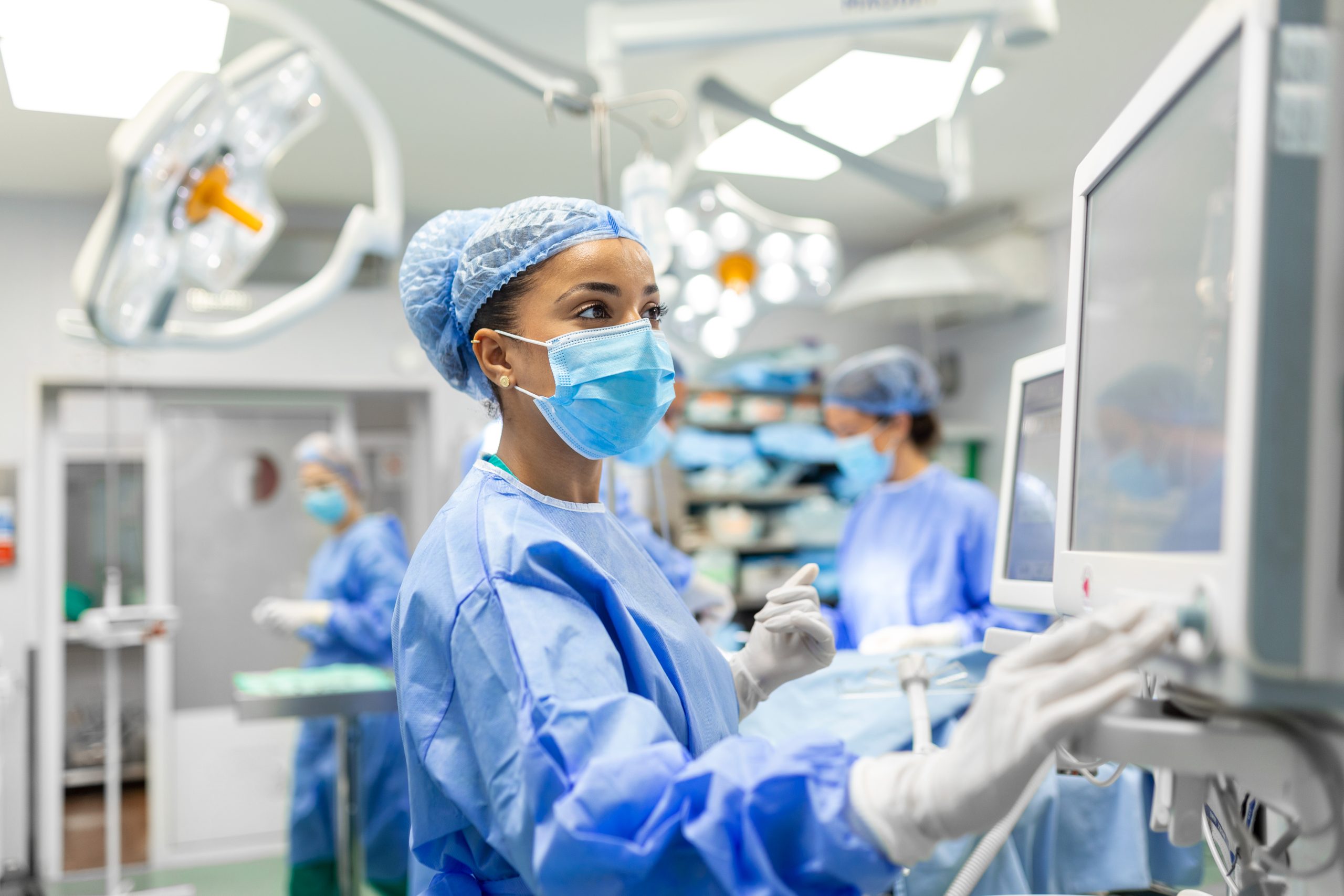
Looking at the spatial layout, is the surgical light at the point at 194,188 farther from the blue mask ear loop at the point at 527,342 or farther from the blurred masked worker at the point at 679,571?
the blue mask ear loop at the point at 527,342

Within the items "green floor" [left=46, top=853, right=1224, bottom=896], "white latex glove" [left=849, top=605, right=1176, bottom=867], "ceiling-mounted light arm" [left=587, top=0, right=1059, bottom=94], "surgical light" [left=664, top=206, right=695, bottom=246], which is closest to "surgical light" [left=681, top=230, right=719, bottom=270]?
"surgical light" [left=664, top=206, right=695, bottom=246]

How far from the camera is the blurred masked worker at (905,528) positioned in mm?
2689

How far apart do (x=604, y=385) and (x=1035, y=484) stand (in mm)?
735

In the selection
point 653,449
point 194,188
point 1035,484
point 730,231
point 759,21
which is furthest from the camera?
point 730,231

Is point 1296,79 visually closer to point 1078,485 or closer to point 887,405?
point 1078,485

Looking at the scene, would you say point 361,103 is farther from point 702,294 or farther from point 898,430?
point 898,430

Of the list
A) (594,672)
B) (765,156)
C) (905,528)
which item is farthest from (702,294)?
(594,672)

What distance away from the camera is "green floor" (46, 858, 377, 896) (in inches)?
164

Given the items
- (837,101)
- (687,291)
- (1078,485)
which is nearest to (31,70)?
(687,291)

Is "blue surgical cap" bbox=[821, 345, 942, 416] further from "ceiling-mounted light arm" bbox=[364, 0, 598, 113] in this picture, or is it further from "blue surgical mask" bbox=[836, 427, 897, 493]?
"ceiling-mounted light arm" bbox=[364, 0, 598, 113]

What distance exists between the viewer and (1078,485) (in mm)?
971

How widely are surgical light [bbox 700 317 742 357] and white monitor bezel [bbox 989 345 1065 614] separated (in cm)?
135

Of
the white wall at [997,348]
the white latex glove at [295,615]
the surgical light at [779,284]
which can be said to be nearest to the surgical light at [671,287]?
the surgical light at [779,284]

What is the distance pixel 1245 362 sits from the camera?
0.59 metres
